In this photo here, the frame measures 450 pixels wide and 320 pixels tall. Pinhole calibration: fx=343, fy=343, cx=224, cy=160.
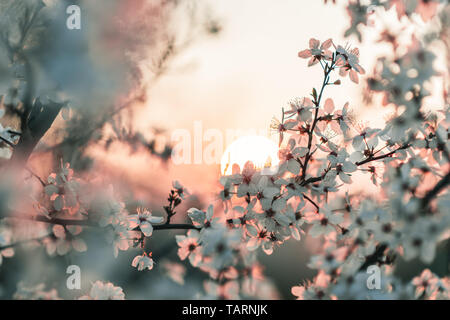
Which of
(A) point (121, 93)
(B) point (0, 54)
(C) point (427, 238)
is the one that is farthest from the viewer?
(A) point (121, 93)

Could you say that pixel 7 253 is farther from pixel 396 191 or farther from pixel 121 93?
pixel 396 191

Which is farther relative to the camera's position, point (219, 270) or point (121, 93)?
point (121, 93)

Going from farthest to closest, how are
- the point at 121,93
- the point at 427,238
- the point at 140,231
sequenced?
the point at 121,93
the point at 140,231
the point at 427,238

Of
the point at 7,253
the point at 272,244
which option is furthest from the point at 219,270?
the point at 7,253

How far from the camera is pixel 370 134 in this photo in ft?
3.91

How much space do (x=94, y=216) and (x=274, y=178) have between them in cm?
60

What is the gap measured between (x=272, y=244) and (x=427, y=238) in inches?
18.2

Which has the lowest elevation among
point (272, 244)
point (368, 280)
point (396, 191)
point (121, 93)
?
point (368, 280)

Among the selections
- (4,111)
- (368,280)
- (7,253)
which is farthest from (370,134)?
(7,253)

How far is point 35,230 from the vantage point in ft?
4.91

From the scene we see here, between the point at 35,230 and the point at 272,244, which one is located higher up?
the point at 35,230

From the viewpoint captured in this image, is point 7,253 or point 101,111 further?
point 101,111

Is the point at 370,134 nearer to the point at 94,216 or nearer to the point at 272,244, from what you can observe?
the point at 272,244

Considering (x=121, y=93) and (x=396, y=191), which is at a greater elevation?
(x=121, y=93)
